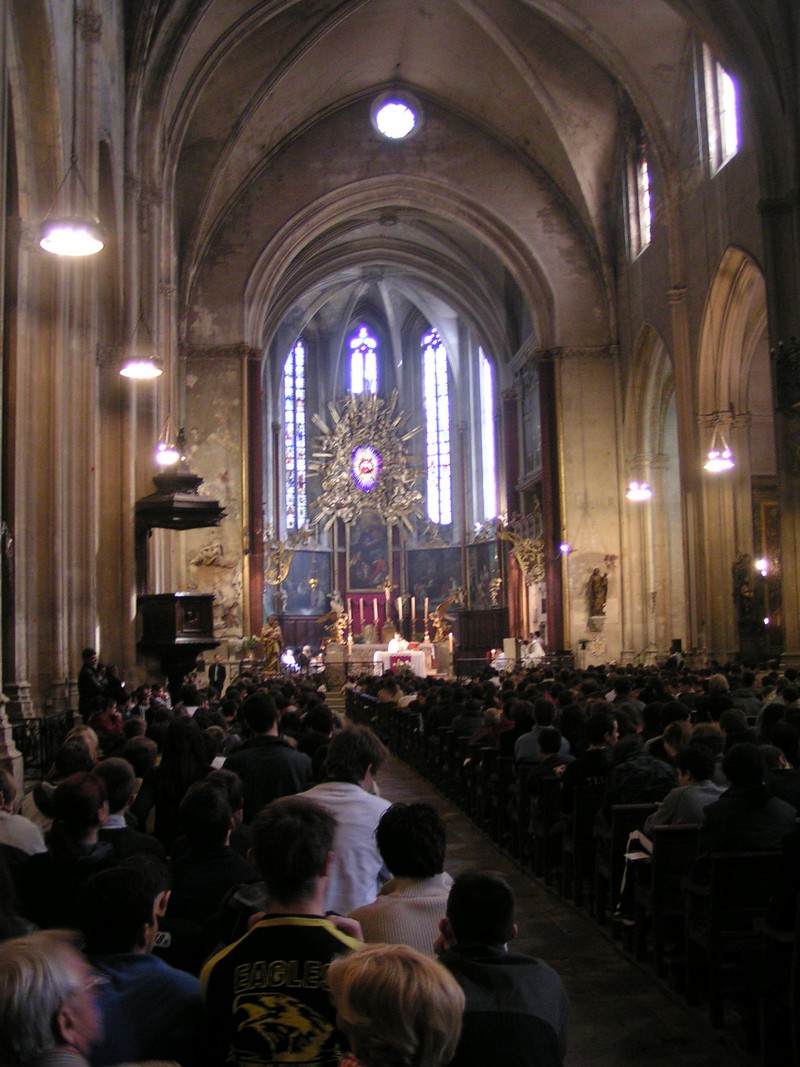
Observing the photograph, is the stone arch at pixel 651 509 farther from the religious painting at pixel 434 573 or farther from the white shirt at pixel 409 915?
the white shirt at pixel 409 915

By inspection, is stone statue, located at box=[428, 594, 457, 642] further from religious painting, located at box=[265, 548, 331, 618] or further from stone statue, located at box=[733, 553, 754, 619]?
stone statue, located at box=[733, 553, 754, 619]

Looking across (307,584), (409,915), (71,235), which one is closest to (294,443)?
(307,584)

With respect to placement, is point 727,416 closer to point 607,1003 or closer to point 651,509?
point 651,509

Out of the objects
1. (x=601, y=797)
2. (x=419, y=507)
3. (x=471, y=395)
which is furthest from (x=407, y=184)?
(x=601, y=797)

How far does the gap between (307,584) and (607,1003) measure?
3872 cm

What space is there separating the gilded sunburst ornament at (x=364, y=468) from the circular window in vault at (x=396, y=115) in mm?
15913

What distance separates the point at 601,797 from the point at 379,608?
37707mm

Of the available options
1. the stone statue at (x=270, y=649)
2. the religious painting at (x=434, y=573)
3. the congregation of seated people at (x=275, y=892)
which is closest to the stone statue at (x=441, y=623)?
the religious painting at (x=434, y=573)

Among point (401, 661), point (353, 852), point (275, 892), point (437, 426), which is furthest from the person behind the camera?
point (437, 426)

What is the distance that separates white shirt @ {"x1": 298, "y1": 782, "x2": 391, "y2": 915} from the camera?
4.13 meters

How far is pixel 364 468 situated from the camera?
149 feet

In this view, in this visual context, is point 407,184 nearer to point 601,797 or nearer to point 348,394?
point 348,394

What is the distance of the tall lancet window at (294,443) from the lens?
45.7 meters

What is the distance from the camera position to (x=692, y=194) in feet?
74.6
